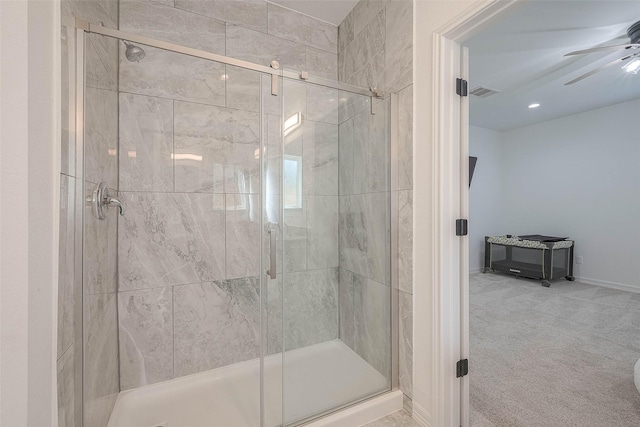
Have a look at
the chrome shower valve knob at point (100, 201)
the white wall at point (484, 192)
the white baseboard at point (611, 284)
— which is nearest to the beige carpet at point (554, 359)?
the white baseboard at point (611, 284)

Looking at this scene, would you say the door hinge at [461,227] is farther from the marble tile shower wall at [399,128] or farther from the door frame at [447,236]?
the marble tile shower wall at [399,128]

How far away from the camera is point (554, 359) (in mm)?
2195

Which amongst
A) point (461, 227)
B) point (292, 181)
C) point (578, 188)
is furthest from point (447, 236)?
point (578, 188)

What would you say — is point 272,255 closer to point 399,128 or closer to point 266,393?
point 266,393

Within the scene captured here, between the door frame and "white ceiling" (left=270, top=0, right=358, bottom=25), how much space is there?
1.10 metres

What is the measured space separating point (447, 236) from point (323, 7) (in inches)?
79.9

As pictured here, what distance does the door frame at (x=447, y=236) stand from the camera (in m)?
1.39

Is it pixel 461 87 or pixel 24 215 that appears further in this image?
pixel 461 87

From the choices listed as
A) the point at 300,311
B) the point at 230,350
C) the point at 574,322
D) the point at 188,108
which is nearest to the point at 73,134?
the point at 188,108

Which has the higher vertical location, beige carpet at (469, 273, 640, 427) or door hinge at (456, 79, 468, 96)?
door hinge at (456, 79, 468, 96)

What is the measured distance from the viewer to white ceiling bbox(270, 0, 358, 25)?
83.2 inches

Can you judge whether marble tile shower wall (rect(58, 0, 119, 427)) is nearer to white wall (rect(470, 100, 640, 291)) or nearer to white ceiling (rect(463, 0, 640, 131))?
white ceiling (rect(463, 0, 640, 131))

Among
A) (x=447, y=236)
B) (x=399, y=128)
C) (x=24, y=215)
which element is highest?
(x=399, y=128)

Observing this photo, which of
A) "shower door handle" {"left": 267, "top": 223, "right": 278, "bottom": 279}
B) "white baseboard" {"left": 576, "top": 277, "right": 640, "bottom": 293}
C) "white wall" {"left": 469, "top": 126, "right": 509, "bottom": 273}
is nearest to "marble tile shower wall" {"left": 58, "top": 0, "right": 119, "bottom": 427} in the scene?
"shower door handle" {"left": 267, "top": 223, "right": 278, "bottom": 279}
